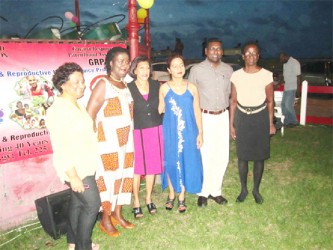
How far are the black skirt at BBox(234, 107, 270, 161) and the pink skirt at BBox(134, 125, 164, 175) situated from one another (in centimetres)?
109

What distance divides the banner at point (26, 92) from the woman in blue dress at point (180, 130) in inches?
54.1

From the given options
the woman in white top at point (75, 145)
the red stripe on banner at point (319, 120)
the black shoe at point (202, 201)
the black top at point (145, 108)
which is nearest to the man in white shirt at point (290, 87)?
the red stripe on banner at point (319, 120)

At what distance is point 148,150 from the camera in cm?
388

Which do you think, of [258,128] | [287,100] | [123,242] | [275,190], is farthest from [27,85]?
[287,100]

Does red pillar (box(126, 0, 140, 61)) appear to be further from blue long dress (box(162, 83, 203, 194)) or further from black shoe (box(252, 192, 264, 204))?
black shoe (box(252, 192, 264, 204))

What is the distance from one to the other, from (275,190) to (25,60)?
12.9 feet

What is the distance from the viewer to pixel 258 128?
4160 mm

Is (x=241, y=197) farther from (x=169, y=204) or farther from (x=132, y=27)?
(x=132, y=27)

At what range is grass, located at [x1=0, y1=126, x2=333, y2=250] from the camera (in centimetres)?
354

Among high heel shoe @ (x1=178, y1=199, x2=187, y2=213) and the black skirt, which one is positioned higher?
the black skirt

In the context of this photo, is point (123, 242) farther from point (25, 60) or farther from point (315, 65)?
point (315, 65)

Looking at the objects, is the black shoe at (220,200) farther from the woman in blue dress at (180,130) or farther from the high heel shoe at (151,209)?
the high heel shoe at (151,209)

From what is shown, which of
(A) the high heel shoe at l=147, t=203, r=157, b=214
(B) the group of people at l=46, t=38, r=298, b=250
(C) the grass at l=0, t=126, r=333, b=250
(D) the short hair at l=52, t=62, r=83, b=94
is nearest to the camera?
(D) the short hair at l=52, t=62, r=83, b=94

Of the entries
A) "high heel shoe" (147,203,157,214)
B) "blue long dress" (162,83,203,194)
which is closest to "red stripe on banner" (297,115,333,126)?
"blue long dress" (162,83,203,194)
